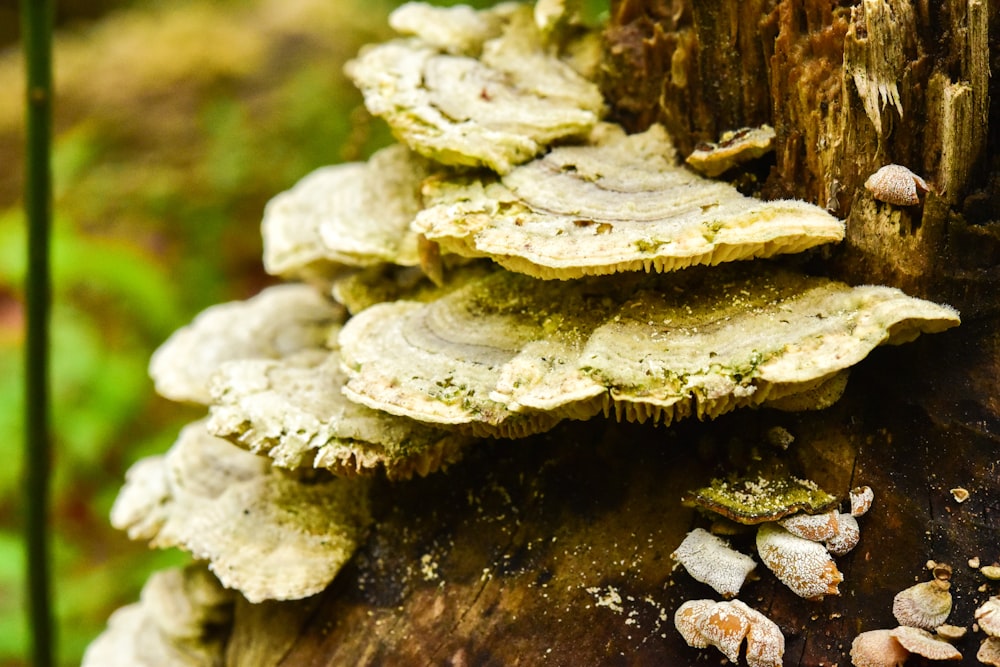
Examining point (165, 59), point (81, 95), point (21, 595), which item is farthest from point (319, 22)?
point (21, 595)

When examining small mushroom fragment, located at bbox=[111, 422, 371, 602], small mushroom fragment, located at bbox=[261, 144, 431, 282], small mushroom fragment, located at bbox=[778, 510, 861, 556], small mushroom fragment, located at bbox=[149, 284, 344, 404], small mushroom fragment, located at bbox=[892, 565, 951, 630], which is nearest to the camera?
small mushroom fragment, located at bbox=[892, 565, 951, 630]

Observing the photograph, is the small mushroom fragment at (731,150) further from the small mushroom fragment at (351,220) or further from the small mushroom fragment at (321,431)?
the small mushroom fragment at (321,431)

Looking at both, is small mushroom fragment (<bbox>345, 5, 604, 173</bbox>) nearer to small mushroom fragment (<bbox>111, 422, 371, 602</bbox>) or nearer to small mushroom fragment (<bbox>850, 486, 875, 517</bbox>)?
small mushroom fragment (<bbox>111, 422, 371, 602</bbox>)

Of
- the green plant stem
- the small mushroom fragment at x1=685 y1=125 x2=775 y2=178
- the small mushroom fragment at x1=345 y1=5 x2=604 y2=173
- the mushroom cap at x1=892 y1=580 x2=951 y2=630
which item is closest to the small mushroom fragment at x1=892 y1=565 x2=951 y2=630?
the mushroom cap at x1=892 y1=580 x2=951 y2=630

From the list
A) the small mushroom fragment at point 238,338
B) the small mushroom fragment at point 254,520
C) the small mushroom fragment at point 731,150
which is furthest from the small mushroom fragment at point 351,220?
the small mushroom fragment at point 731,150

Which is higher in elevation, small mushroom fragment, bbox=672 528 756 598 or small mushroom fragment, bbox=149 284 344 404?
small mushroom fragment, bbox=149 284 344 404

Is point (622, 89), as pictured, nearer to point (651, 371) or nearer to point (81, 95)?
point (651, 371)

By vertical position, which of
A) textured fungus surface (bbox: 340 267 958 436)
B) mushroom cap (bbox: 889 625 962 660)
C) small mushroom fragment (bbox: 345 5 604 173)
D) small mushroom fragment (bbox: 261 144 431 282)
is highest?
small mushroom fragment (bbox: 345 5 604 173)
